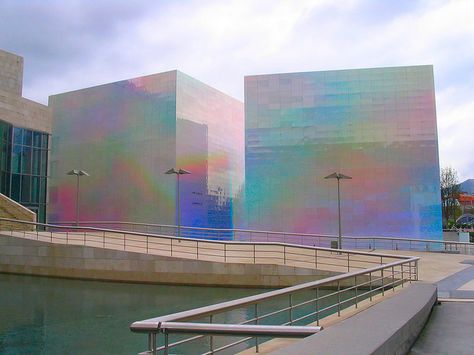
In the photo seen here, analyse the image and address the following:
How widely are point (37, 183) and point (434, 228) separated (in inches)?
1074

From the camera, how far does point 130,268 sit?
1795 cm

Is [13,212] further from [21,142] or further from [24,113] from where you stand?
[24,113]

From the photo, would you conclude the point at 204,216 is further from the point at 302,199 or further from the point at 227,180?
the point at 302,199

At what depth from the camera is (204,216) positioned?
36688 mm

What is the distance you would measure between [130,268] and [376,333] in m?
14.2

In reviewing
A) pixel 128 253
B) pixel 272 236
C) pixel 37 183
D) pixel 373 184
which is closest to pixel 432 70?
pixel 373 184

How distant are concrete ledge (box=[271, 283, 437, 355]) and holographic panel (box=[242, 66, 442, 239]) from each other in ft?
78.4

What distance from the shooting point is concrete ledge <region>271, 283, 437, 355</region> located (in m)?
4.17

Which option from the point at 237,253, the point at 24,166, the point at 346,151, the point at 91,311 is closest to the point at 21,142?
the point at 24,166

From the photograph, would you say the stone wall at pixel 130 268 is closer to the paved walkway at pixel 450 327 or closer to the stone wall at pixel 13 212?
the stone wall at pixel 13 212

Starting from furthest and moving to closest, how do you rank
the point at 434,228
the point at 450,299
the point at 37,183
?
1. the point at 37,183
2. the point at 434,228
3. the point at 450,299

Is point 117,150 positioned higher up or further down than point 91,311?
higher up

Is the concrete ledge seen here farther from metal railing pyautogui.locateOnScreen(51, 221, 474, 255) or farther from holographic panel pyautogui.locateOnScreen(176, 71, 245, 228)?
holographic panel pyautogui.locateOnScreen(176, 71, 245, 228)

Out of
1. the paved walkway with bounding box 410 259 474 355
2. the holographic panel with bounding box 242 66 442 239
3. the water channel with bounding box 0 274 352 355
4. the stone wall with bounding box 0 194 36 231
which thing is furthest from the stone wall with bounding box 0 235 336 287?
the holographic panel with bounding box 242 66 442 239
